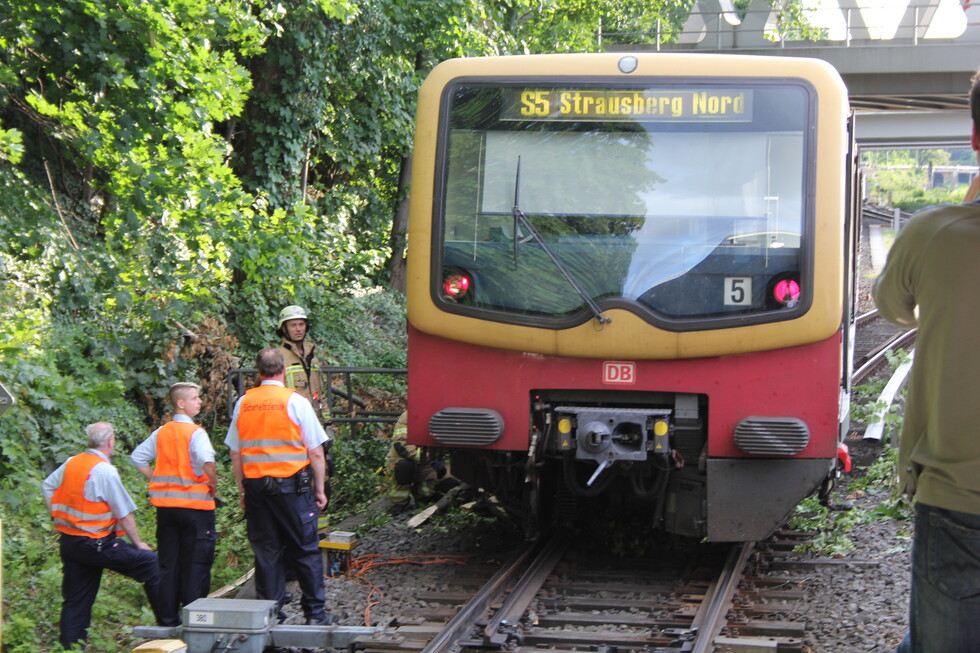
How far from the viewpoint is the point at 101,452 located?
6.18 metres

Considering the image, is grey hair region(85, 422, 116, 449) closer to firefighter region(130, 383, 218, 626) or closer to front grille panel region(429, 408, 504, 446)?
firefighter region(130, 383, 218, 626)

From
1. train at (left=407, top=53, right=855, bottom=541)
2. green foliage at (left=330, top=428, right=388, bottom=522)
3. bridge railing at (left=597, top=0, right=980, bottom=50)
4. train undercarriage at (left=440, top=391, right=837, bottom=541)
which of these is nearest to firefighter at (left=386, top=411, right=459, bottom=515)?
green foliage at (left=330, top=428, right=388, bottom=522)

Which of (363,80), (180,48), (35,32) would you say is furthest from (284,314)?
(363,80)

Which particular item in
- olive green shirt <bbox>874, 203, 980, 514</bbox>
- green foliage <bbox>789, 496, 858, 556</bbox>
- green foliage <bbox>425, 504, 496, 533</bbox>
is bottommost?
green foliage <bbox>425, 504, 496, 533</bbox>

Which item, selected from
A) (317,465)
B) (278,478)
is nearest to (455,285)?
(317,465)

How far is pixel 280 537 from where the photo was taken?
20.4 feet

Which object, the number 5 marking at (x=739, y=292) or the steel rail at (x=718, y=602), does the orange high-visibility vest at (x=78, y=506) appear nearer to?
the steel rail at (x=718, y=602)

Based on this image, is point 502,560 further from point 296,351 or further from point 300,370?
point 296,351

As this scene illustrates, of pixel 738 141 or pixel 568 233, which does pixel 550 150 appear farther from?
pixel 738 141

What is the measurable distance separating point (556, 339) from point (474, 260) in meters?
0.68

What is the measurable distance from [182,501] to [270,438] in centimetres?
68

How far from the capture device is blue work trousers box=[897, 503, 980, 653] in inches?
97.2

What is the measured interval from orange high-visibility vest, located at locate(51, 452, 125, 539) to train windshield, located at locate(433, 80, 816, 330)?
2177 millimetres

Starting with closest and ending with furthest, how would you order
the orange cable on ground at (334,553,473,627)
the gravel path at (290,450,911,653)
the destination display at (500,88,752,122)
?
the gravel path at (290,450,911,653) < the destination display at (500,88,752,122) < the orange cable on ground at (334,553,473,627)
